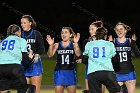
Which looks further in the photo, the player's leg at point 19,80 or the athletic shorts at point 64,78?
the athletic shorts at point 64,78

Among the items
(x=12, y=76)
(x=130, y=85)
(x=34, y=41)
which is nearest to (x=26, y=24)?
(x=34, y=41)

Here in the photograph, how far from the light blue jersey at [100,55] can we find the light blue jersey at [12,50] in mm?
1311

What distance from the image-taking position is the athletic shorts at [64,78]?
9609 mm

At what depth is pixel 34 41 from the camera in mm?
9594

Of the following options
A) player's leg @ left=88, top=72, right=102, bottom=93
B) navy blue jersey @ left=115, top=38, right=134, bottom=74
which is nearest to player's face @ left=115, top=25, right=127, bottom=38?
navy blue jersey @ left=115, top=38, right=134, bottom=74

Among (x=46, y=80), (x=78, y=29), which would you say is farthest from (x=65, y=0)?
(x=46, y=80)

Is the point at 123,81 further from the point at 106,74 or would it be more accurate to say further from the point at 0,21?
the point at 0,21

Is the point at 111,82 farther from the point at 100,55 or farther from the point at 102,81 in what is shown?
the point at 100,55

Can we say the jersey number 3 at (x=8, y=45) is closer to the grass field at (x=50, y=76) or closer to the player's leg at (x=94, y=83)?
the player's leg at (x=94, y=83)

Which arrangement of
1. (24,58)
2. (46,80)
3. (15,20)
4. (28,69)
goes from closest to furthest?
(24,58) → (28,69) → (46,80) → (15,20)

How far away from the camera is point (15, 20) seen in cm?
2906

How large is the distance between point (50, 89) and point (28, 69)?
487 cm

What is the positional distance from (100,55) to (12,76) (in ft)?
5.50

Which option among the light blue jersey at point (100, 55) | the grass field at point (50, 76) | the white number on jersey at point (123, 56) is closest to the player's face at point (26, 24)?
the light blue jersey at point (100, 55)
